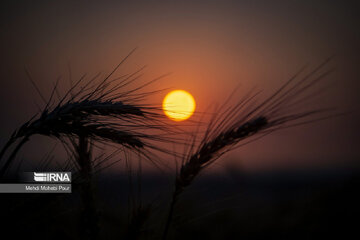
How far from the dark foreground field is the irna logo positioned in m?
0.08

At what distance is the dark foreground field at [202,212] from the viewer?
1548mm

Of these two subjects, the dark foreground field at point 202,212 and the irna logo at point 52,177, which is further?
the irna logo at point 52,177

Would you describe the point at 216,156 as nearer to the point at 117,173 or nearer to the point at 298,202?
the point at 117,173

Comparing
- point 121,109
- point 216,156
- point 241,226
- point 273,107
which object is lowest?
point 241,226

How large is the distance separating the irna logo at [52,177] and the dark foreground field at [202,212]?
0.08m

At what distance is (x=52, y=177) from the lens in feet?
5.77

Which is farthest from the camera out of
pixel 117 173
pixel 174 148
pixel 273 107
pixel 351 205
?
pixel 351 205

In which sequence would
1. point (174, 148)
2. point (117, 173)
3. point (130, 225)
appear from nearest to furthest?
point (174, 148), point (130, 225), point (117, 173)

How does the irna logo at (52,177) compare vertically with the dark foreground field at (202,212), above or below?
above

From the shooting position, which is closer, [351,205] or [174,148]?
[174,148]

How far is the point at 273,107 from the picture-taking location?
129 cm

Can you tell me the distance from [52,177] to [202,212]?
2.89 feet

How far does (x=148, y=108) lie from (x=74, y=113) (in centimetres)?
34

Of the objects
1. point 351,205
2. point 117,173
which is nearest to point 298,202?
point 351,205
